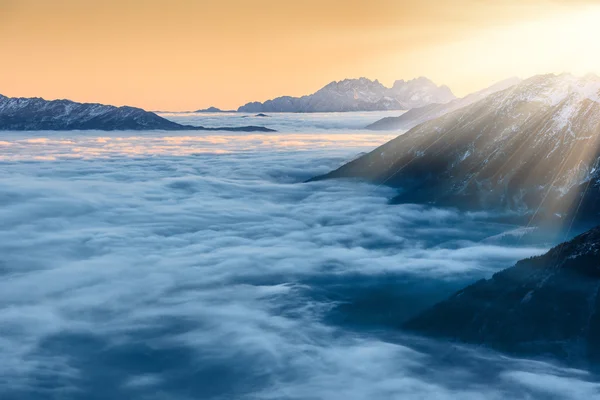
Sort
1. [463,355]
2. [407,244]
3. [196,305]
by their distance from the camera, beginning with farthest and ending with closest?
[407,244]
[196,305]
[463,355]

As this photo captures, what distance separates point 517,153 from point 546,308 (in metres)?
89.8

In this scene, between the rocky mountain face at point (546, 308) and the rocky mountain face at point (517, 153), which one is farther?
the rocky mountain face at point (517, 153)

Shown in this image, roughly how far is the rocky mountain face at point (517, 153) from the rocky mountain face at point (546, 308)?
73.2 m

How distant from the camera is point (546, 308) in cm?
5741

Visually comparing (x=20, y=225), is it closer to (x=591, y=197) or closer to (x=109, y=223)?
(x=109, y=223)

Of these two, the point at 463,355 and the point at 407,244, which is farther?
the point at 407,244

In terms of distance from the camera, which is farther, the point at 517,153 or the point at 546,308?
the point at 517,153

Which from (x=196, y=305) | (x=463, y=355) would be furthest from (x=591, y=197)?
(x=196, y=305)

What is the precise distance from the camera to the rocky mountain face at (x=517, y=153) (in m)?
126

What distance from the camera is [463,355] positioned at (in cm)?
5903

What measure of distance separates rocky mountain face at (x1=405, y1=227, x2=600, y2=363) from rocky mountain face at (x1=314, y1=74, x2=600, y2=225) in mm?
73224

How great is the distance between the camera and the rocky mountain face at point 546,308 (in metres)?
55.7

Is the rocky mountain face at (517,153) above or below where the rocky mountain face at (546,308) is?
above

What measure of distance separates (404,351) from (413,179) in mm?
111425
